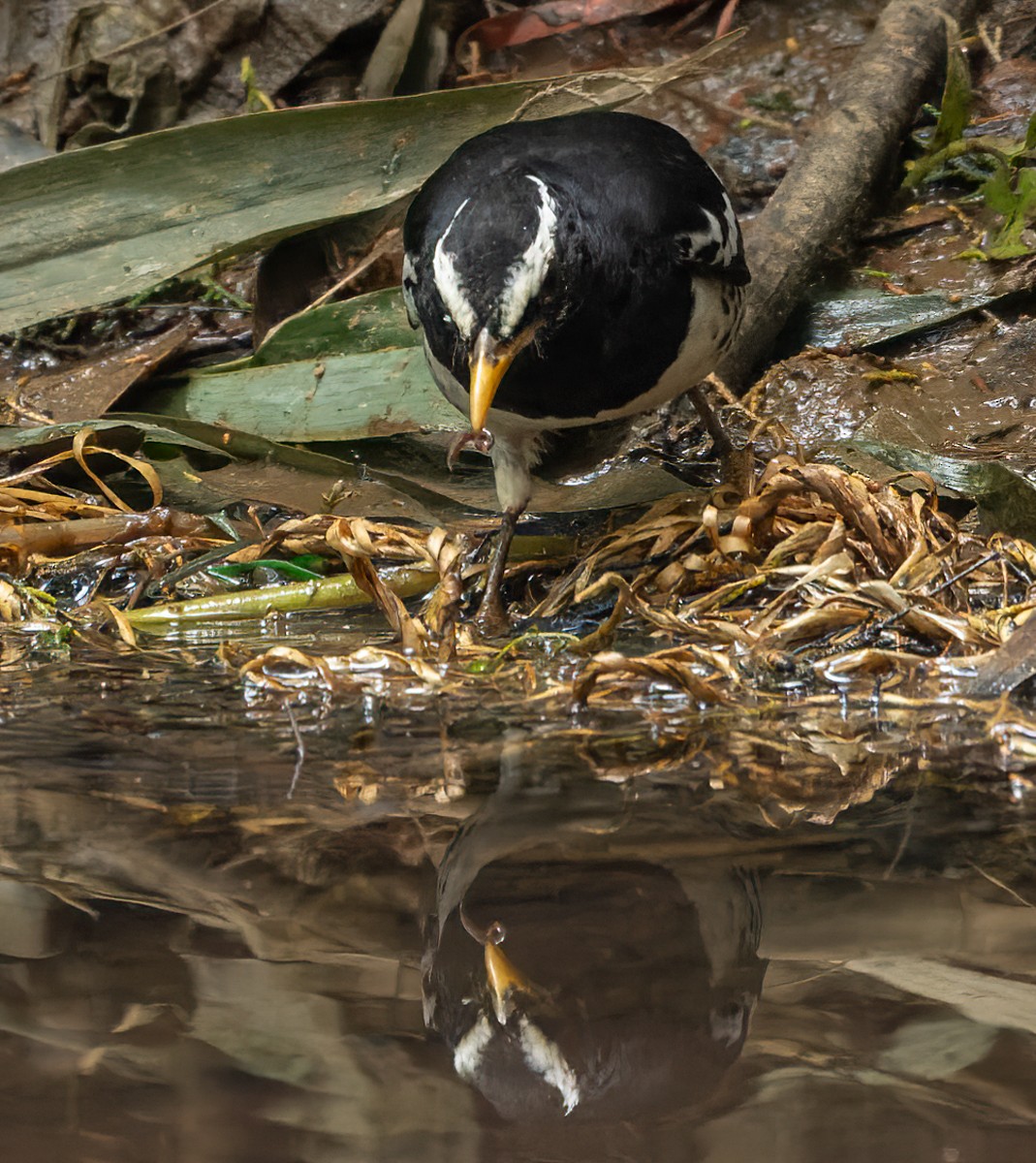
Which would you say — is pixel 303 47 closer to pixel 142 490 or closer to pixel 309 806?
pixel 142 490

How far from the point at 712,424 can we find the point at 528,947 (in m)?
2.30

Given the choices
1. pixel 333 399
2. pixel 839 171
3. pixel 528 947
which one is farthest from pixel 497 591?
pixel 839 171

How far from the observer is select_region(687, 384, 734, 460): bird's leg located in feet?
10.7

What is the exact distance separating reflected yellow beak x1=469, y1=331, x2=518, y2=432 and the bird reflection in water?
3.18 ft

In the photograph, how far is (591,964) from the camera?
1128 mm

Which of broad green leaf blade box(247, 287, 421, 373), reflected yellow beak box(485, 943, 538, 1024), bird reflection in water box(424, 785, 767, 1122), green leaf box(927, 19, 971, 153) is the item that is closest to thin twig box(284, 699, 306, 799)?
bird reflection in water box(424, 785, 767, 1122)

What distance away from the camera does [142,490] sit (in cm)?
336

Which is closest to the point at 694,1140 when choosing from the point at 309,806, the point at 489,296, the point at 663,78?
the point at 309,806

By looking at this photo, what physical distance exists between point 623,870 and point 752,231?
283 cm

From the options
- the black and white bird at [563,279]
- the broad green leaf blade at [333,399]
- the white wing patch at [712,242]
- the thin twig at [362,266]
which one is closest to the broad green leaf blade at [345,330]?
the broad green leaf blade at [333,399]

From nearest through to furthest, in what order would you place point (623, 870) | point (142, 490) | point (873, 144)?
point (623, 870)
point (142, 490)
point (873, 144)

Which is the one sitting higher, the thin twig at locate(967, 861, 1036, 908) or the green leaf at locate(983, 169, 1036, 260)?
the thin twig at locate(967, 861, 1036, 908)

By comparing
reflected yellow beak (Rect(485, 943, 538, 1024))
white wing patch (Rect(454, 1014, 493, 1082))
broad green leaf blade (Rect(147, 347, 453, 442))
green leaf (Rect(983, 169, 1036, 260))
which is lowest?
broad green leaf blade (Rect(147, 347, 453, 442))

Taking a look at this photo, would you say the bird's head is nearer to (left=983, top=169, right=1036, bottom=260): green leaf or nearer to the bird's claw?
the bird's claw
